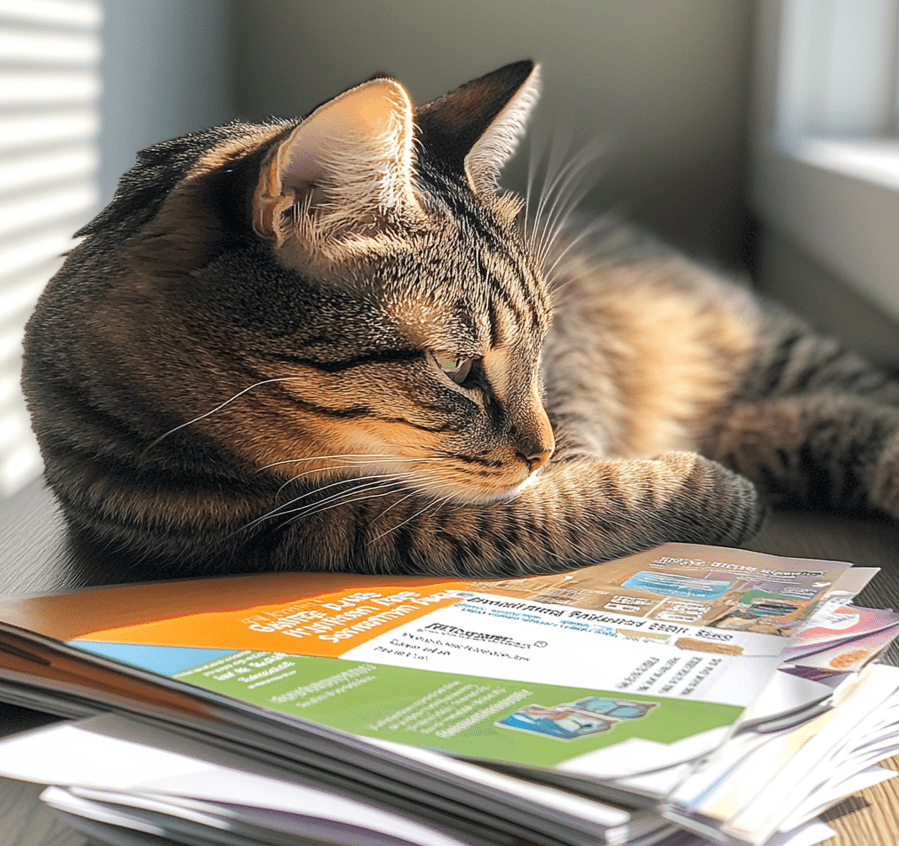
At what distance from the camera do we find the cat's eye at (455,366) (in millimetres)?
921

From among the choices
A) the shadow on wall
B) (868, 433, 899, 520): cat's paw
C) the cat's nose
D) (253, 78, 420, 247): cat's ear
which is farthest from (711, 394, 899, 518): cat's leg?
the shadow on wall

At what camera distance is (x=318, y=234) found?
899 millimetres

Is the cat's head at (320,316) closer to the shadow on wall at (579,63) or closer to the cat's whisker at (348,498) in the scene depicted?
the cat's whisker at (348,498)

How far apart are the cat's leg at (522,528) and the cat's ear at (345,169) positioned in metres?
0.27

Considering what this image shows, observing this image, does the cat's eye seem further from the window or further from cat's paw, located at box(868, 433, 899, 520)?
the window

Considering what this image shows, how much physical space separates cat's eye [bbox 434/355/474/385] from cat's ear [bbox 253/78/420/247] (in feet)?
0.45

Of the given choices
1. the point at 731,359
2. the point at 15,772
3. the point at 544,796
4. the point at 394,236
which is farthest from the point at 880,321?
the point at 15,772

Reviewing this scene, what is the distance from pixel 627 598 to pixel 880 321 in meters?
1.21

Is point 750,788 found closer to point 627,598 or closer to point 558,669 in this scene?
point 558,669

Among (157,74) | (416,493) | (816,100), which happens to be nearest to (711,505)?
(416,493)

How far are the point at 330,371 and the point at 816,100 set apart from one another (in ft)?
5.90

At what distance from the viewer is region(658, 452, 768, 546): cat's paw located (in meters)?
1.03

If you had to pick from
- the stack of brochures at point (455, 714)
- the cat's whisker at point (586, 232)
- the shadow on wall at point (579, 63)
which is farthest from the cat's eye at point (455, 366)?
the shadow on wall at point (579, 63)

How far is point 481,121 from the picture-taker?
1.07m
